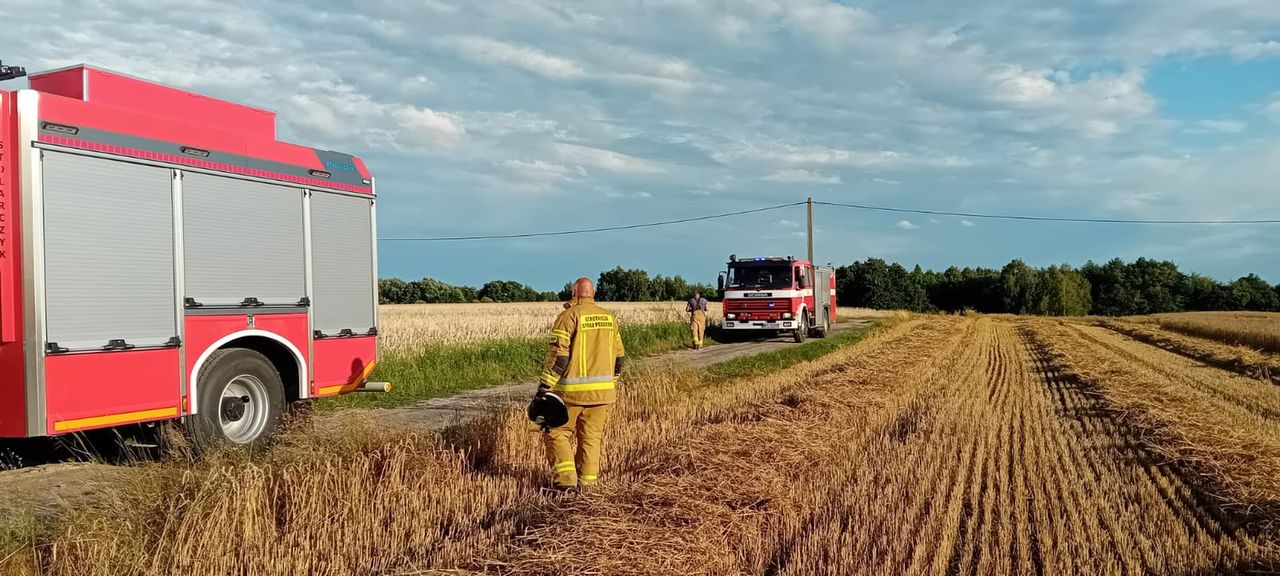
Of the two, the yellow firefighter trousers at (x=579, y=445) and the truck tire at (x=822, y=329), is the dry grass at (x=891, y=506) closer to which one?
the yellow firefighter trousers at (x=579, y=445)

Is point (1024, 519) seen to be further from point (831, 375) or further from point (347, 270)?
point (831, 375)

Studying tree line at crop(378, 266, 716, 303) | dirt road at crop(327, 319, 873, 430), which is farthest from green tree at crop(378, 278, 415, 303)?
dirt road at crop(327, 319, 873, 430)

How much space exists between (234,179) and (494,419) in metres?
3.30

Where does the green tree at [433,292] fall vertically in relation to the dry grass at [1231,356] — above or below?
above

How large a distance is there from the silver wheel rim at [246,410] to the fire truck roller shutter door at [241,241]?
0.78 m

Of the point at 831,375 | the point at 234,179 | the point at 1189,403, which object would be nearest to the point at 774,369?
the point at 831,375

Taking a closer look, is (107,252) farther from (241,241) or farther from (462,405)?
(462,405)

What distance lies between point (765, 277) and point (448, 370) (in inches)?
494

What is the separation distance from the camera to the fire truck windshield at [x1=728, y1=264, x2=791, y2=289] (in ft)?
89.4

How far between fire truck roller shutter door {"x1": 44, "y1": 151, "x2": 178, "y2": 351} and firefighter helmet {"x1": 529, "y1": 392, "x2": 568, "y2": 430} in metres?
3.41

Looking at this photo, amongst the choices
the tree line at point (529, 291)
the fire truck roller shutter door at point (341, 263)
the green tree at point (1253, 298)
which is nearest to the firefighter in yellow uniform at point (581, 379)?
the fire truck roller shutter door at point (341, 263)

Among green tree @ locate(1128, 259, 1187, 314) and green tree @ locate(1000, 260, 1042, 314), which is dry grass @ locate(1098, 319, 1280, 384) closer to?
green tree @ locate(1000, 260, 1042, 314)

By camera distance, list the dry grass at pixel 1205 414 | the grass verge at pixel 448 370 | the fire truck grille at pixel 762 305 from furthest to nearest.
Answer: the fire truck grille at pixel 762 305 → the grass verge at pixel 448 370 → the dry grass at pixel 1205 414

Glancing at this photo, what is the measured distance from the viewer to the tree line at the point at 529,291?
263 ft
